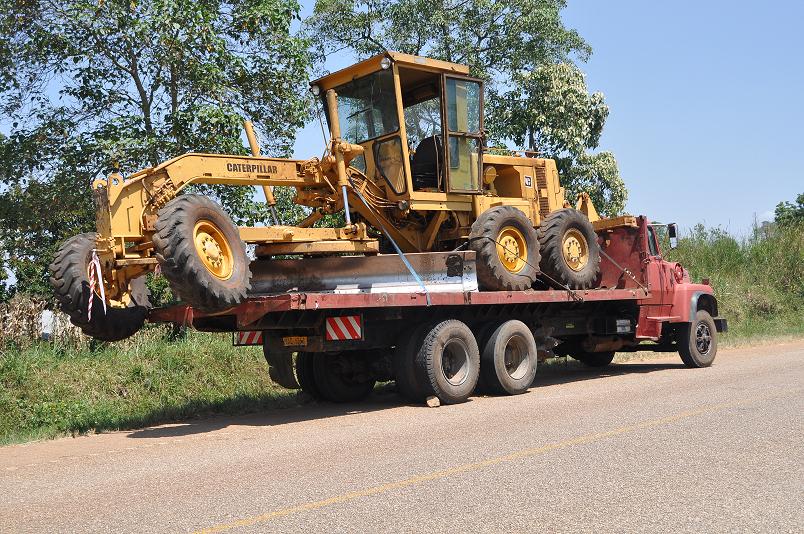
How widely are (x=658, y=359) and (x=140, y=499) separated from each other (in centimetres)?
1430

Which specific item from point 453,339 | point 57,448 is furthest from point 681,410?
point 57,448

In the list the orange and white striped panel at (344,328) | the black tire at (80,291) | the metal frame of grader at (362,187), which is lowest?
the orange and white striped panel at (344,328)

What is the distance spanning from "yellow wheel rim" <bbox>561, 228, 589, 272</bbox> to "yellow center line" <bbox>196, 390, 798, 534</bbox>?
4011 millimetres

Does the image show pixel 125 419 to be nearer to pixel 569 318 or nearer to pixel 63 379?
pixel 63 379

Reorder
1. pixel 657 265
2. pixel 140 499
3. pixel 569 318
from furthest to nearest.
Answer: pixel 657 265 → pixel 569 318 → pixel 140 499

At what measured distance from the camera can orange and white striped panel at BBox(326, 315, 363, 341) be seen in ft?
35.1

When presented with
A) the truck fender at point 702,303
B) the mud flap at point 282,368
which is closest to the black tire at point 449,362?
the mud flap at point 282,368

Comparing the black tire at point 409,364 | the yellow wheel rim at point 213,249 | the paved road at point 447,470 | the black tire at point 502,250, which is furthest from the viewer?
the black tire at point 502,250

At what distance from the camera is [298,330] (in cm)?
1095

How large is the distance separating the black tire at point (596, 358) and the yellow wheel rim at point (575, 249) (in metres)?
3.16

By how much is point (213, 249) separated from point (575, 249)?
6.28 m

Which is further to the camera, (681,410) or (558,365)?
(558,365)

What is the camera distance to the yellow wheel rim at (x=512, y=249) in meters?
12.7

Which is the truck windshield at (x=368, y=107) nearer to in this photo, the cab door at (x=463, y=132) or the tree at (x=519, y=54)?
the cab door at (x=463, y=132)
